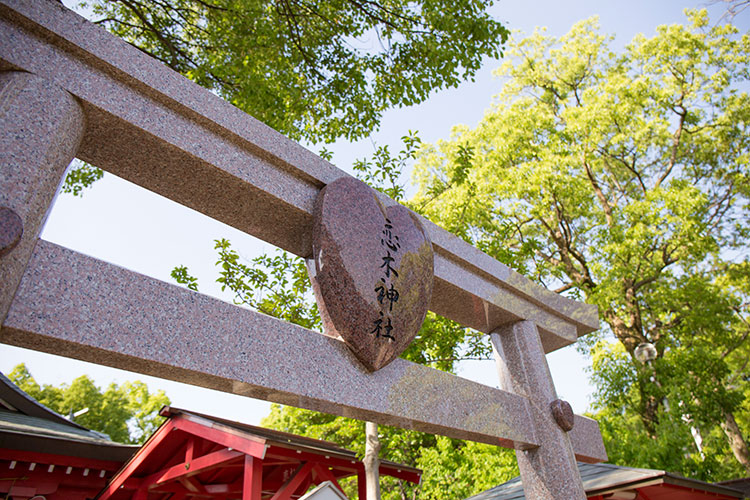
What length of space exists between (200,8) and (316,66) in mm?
1829

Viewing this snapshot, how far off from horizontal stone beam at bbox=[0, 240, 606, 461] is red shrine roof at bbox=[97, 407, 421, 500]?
217cm

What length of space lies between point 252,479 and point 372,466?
348 cm

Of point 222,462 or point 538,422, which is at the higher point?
point 222,462

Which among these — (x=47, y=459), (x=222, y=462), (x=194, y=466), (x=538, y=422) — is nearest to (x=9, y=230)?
(x=538, y=422)

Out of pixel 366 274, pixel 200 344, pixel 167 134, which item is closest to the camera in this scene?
pixel 200 344

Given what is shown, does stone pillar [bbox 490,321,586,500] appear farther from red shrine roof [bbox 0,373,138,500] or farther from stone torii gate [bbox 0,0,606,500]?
red shrine roof [bbox 0,373,138,500]

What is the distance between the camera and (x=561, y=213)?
12.3m

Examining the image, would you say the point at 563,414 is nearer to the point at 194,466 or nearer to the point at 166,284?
the point at 166,284

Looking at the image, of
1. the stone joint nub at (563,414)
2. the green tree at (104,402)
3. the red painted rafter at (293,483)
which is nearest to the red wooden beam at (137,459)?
the red painted rafter at (293,483)

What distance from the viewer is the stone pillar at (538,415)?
3492mm

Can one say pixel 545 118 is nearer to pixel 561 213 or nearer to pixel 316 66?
pixel 561 213

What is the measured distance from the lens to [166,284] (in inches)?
82.0

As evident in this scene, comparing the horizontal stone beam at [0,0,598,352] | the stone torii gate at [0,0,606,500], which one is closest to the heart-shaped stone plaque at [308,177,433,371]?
the stone torii gate at [0,0,606,500]

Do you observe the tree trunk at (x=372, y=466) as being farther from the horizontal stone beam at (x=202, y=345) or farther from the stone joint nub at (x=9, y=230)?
the stone joint nub at (x=9, y=230)
